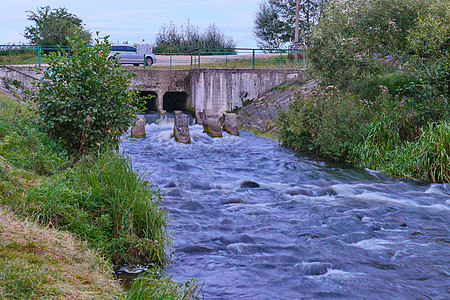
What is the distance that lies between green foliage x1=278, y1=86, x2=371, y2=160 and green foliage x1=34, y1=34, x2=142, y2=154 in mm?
6722

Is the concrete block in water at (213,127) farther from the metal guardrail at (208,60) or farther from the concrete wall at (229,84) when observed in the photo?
the metal guardrail at (208,60)

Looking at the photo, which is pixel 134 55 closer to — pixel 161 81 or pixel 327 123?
pixel 161 81

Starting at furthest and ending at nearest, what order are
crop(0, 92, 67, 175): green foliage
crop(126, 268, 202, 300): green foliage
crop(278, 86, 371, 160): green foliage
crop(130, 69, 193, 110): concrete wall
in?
crop(130, 69, 193, 110): concrete wall, crop(278, 86, 371, 160): green foliage, crop(0, 92, 67, 175): green foliage, crop(126, 268, 202, 300): green foliage

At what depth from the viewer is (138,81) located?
86.5 ft

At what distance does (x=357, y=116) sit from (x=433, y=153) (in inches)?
113

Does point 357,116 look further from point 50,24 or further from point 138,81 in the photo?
point 50,24

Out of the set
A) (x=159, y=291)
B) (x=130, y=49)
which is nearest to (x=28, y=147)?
(x=159, y=291)

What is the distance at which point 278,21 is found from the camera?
4725cm

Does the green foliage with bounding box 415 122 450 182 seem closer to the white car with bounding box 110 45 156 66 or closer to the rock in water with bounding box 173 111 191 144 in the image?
the rock in water with bounding box 173 111 191 144

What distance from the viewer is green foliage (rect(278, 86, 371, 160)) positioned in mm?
13469

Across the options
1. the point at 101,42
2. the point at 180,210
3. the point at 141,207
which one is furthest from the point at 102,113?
the point at 141,207

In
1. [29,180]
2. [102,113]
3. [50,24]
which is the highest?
[50,24]

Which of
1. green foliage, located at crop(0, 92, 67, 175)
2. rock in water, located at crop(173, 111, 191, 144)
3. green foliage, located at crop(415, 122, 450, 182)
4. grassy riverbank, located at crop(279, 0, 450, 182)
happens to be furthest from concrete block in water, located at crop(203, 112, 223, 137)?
green foliage, located at crop(0, 92, 67, 175)

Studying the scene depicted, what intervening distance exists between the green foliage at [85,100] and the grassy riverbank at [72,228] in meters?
0.89
